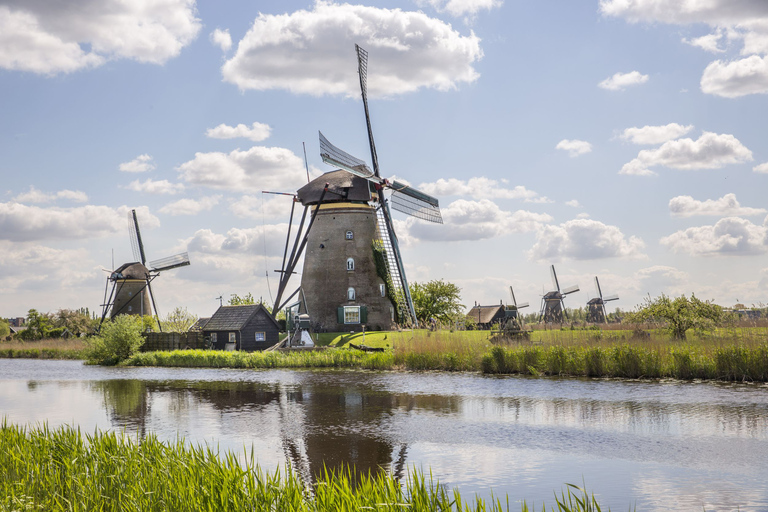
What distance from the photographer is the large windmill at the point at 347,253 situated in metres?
36.3

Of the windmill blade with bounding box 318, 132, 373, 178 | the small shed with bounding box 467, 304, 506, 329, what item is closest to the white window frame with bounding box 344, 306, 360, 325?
the windmill blade with bounding box 318, 132, 373, 178

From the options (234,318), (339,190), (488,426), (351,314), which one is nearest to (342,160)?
(339,190)

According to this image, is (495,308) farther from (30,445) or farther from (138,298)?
(30,445)

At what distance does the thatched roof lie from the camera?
36.2 meters

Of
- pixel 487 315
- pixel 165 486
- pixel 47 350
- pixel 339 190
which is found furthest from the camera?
pixel 487 315

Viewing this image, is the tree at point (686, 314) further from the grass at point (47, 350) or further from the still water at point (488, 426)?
the grass at point (47, 350)

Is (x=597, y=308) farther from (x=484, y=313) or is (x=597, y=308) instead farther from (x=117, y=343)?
(x=117, y=343)

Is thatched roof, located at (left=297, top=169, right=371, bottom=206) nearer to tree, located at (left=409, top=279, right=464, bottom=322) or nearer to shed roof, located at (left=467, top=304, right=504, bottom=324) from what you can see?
tree, located at (left=409, top=279, right=464, bottom=322)

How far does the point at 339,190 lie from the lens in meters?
36.2


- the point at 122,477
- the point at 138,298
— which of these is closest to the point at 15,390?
the point at 122,477

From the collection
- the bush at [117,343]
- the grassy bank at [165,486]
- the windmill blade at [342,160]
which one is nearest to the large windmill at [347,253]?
the windmill blade at [342,160]

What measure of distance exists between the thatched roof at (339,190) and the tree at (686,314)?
17018 mm

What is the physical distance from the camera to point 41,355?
47625 mm

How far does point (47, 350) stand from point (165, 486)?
47339mm
